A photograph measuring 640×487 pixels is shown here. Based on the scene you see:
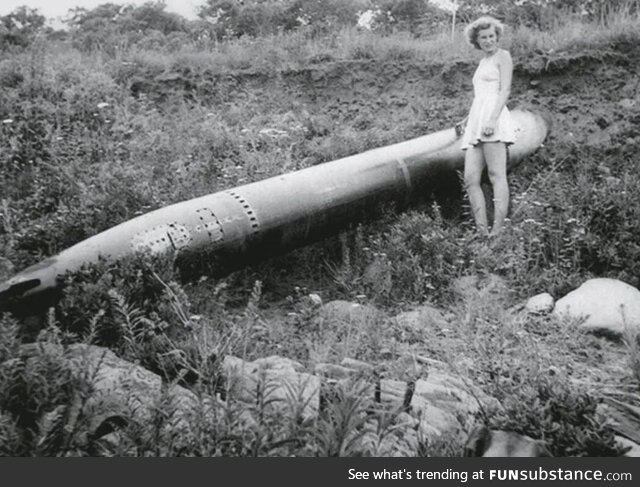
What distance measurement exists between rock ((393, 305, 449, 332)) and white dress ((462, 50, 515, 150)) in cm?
190

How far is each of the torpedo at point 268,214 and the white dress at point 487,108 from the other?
0.51 metres

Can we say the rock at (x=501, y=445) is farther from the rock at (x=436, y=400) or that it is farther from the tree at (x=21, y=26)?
the tree at (x=21, y=26)

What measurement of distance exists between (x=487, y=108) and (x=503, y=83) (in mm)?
251

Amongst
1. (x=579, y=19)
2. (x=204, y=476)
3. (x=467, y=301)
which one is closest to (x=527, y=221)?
(x=467, y=301)

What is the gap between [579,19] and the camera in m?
8.98

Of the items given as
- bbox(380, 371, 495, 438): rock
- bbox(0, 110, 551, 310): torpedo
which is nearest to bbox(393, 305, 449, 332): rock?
bbox(380, 371, 495, 438): rock

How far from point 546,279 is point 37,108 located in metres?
6.11

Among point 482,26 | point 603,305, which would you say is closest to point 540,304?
point 603,305

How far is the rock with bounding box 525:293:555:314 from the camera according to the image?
13.2ft

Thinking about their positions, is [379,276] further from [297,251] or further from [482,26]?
[482,26]

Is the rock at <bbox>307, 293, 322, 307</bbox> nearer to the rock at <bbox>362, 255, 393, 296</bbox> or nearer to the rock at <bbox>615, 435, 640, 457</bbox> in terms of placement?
the rock at <bbox>362, 255, 393, 296</bbox>

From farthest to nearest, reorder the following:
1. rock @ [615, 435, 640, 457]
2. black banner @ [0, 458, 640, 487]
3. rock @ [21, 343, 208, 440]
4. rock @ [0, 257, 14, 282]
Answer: rock @ [0, 257, 14, 282] < rock @ [615, 435, 640, 457] < rock @ [21, 343, 208, 440] < black banner @ [0, 458, 640, 487]

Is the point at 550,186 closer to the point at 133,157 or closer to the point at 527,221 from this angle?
the point at 527,221

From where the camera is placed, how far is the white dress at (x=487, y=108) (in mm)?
5238
